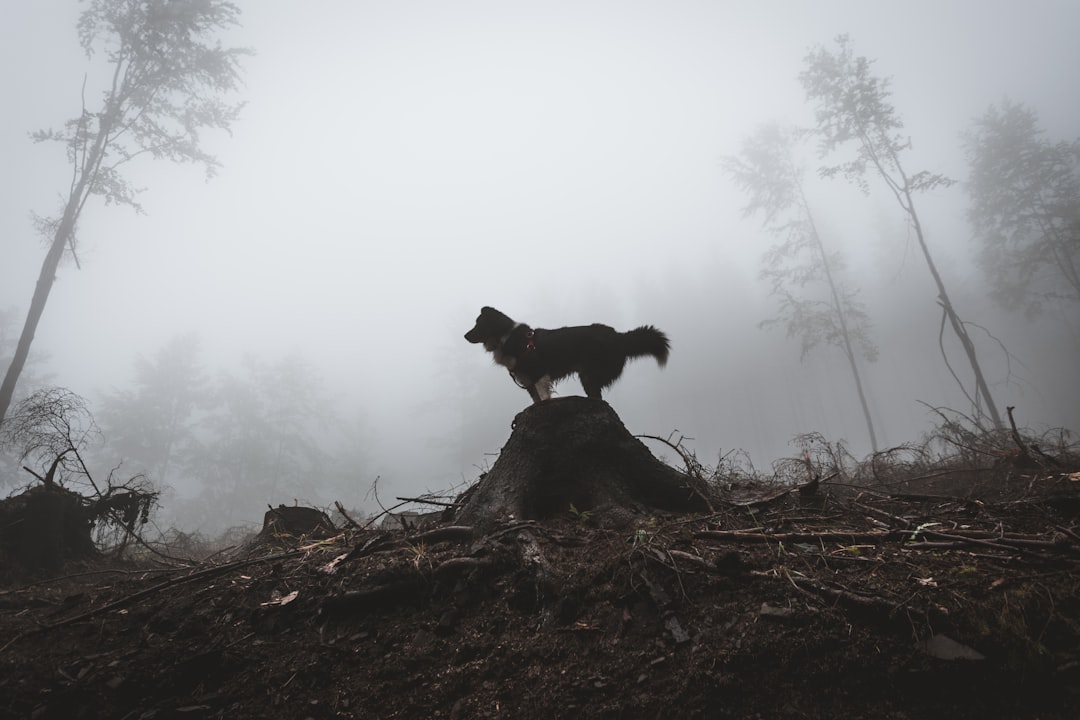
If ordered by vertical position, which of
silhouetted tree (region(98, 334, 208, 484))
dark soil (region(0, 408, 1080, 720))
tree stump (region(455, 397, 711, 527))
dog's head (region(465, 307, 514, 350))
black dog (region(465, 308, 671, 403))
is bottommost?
dark soil (region(0, 408, 1080, 720))

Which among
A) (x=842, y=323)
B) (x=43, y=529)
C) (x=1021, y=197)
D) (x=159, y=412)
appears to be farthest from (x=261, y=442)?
(x=1021, y=197)

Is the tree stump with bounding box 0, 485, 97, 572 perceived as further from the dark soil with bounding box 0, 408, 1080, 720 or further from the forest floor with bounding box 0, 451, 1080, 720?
the forest floor with bounding box 0, 451, 1080, 720

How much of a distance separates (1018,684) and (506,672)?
2.00m

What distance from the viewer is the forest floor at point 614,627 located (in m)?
1.63

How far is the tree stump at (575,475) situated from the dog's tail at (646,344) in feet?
6.64

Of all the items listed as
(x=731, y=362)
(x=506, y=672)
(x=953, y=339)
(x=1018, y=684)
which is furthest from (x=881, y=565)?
(x=953, y=339)

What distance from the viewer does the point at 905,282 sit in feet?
166

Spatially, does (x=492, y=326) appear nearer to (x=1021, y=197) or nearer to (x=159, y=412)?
(x=159, y=412)

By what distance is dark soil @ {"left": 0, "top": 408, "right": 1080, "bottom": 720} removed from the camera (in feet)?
5.33

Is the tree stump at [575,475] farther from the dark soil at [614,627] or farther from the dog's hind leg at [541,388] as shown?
the dog's hind leg at [541,388]

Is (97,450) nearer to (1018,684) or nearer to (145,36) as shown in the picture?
(145,36)

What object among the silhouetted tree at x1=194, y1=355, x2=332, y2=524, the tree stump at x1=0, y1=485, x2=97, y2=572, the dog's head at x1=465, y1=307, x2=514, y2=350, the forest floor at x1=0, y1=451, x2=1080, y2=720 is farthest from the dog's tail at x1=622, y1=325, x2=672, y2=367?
the silhouetted tree at x1=194, y1=355, x2=332, y2=524

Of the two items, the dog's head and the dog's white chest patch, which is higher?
the dog's head

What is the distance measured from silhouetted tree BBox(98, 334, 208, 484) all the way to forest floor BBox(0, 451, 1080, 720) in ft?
95.8
